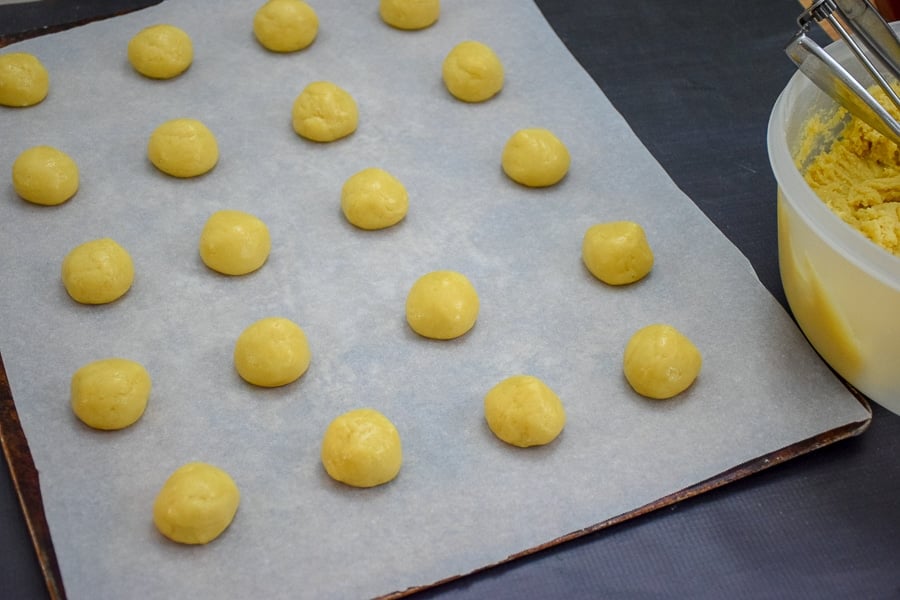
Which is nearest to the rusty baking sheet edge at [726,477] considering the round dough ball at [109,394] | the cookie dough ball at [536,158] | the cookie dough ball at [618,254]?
the cookie dough ball at [618,254]

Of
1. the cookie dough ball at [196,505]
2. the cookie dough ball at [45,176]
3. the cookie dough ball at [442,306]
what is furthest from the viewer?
the cookie dough ball at [45,176]

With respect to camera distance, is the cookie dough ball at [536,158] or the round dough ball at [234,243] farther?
the cookie dough ball at [536,158]

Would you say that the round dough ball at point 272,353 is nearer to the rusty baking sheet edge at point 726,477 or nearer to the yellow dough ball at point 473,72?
the rusty baking sheet edge at point 726,477

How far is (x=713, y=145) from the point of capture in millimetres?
2244

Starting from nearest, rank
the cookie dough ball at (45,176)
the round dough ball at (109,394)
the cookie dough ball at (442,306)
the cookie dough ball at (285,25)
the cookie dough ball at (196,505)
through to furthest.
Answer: the cookie dough ball at (196,505)
the round dough ball at (109,394)
the cookie dough ball at (442,306)
the cookie dough ball at (45,176)
the cookie dough ball at (285,25)

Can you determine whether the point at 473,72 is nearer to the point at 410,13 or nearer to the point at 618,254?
the point at 410,13

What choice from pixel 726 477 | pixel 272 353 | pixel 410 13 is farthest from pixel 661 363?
pixel 410 13

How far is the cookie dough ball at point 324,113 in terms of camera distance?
217 centimetres

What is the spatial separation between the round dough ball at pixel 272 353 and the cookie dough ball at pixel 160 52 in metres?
0.86

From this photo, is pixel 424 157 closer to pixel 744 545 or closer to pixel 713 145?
pixel 713 145

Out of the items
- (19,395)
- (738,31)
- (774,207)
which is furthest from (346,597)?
(738,31)

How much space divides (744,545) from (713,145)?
1.03 m

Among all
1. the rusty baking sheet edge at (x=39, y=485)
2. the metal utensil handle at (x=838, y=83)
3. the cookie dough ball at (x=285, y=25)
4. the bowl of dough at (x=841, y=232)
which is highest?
the metal utensil handle at (x=838, y=83)

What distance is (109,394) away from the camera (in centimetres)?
160
